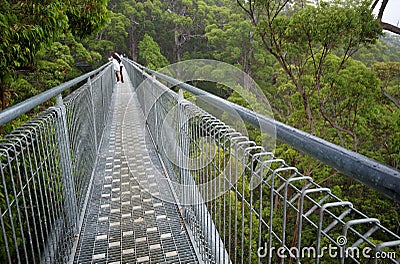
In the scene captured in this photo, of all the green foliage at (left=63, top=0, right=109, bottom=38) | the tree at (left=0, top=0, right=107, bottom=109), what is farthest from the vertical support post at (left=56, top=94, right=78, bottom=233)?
the green foliage at (left=63, top=0, right=109, bottom=38)

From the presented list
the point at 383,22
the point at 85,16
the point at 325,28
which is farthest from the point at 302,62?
the point at 85,16

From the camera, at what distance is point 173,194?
3.24 meters

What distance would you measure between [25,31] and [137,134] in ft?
7.92

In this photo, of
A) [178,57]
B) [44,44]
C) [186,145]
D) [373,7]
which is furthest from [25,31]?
[178,57]

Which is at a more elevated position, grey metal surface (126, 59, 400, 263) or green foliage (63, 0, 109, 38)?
green foliage (63, 0, 109, 38)

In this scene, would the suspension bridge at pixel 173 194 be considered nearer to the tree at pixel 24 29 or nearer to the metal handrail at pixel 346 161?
the metal handrail at pixel 346 161

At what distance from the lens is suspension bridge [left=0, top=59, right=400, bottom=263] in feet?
2.99

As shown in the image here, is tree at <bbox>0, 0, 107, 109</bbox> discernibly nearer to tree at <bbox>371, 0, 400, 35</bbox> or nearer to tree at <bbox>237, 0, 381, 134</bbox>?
tree at <bbox>237, 0, 381, 134</bbox>

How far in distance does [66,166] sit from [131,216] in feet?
2.61

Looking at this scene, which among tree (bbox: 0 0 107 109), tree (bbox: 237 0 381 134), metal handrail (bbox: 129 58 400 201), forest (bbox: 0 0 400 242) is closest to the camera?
metal handrail (bbox: 129 58 400 201)

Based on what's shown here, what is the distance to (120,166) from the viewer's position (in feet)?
13.5

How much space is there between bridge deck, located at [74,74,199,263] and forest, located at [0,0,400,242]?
3.89 feet

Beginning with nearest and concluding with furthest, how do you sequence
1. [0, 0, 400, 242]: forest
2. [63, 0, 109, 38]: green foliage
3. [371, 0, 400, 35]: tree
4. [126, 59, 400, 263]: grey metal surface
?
1. [126, 59, 400, 263]: grey metal surface
2. [0, 0, 400, 242]: forest
3. [63, 0, 109, 38]: green foliage
4. [371, 0, 400, 35]: tree

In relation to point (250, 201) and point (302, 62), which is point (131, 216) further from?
point (302, 62)
